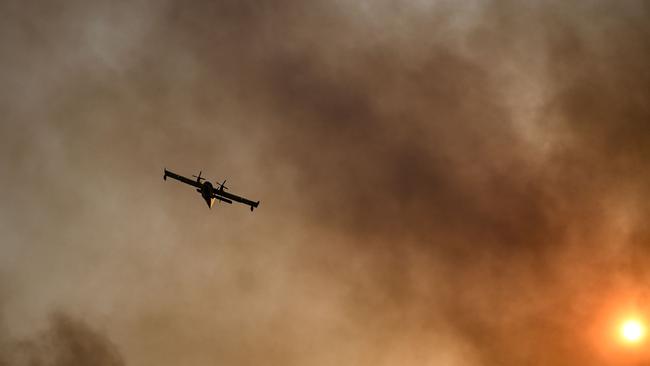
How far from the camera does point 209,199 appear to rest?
14975 cm

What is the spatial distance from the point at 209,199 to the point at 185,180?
9061 millimetres

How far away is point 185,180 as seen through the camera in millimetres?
150000
